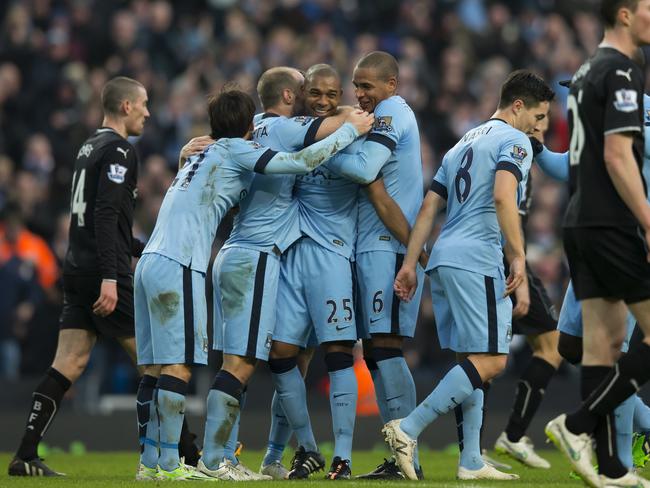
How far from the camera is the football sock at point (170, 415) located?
8.11 metres

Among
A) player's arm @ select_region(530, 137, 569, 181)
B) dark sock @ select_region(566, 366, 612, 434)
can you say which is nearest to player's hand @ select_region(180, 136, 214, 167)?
player's arm @ select_region(530, 137, 569, 181)

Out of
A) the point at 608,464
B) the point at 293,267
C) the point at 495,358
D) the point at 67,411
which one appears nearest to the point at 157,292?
the point at 293,267

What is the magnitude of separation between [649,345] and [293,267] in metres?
2.81

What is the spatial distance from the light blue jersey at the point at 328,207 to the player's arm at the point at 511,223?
3.62 ft

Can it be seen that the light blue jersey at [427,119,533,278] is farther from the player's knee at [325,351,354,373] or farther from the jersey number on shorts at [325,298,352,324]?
the player's knee at [325,351,354,373]

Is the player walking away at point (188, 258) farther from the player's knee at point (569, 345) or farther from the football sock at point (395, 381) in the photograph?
the player's knee at point (569, 345)

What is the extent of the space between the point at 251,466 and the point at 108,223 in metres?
2.56

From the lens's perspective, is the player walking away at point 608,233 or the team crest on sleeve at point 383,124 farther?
the team crest on sleeve at point 383,124

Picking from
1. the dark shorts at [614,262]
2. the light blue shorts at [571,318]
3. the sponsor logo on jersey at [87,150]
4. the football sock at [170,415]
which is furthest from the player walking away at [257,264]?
the dark shorts at [614,262]

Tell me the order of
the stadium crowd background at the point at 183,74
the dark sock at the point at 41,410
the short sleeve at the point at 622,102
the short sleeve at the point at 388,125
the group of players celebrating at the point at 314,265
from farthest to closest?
the stadium crowd background at the point at 183,74 → the dark sock at the point at 41,410 → the short sleeve at the point at 388,125 → the group of players celebrating at the point at 314,265 → the short sleeve at the point at 622,102

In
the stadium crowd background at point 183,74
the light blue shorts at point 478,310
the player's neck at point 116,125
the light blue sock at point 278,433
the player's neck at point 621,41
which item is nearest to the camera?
the player's neck at point 621,41

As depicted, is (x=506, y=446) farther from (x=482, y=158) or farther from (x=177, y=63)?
(x=177, y=63)

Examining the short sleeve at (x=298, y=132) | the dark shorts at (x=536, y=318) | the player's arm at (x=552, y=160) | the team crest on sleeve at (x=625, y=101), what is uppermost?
the team crest on sleeve at (x=625, y=101)

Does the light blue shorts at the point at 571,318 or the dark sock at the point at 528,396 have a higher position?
the light blue shorts at the point at 571,318
